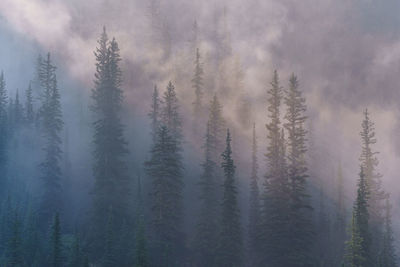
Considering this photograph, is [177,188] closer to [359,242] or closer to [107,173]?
[107,173]

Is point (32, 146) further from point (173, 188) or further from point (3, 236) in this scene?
point (173, 188)

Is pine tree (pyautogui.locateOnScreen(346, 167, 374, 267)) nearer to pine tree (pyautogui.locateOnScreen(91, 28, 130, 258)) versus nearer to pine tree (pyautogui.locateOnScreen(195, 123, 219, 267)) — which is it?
pine tree (pyautogui.locateOnScreen(195, 123, 219, 267))

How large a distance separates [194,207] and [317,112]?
67.6 m

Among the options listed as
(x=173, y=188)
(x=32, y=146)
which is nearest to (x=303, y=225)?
(x=173, y=188)

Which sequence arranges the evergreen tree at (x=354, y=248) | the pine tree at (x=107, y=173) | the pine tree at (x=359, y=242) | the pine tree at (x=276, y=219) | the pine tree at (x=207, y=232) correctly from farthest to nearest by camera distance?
1. the pine tree at (x=107, y=173)
2. the pine tree at (x=207, y=232)
3. the pine tree at (x=276, y=219)
4. the pine tree at (x=359, y=242)
5. the evergreen tree at (x=354, y=248)

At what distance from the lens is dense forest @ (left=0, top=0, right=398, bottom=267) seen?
48.3 meters

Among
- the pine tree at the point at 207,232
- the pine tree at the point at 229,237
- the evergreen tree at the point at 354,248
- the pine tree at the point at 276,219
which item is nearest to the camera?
the evergreen tree at the point at 354,248

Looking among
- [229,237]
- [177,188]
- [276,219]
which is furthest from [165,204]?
[276,219]

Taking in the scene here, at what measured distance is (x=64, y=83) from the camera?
121 metres

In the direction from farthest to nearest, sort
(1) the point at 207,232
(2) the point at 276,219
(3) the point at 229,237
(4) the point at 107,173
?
(4) the point at 107,173 < (1) the point at 207,232 < (2) the point at 276,219 < (3) the point at 229,237

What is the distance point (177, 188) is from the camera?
166 ft

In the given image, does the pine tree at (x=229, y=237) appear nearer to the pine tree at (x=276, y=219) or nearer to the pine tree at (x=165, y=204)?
the pine tree at (x=276, y=219)

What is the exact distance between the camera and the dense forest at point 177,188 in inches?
1903

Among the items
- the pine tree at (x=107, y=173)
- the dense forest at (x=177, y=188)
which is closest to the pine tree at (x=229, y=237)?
the dense forest at (x=177, y=188)
